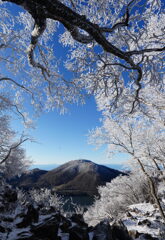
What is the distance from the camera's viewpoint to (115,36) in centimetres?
426

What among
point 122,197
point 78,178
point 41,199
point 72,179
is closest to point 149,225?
point 122,197

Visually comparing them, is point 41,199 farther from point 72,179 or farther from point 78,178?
point 72,179

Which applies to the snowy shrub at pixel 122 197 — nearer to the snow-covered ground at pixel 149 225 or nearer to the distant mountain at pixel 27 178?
the snow-covered ground at pixel 149 225

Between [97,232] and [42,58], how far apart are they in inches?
297

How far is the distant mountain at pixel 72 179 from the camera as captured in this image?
50406 millimetres

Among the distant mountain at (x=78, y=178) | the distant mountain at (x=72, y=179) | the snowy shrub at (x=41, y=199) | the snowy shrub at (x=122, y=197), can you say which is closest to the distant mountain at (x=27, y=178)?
the distant mountain at (x=72, y=179)

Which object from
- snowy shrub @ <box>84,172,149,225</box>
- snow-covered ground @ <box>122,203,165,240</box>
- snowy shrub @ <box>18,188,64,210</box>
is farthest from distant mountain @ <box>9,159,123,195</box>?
snow-covered ground @ <box>122,203,165,240</box>

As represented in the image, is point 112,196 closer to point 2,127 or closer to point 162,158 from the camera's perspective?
point 162,158

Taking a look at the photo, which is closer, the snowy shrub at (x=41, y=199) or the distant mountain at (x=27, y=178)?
the snowy shrub at (x=41, y=199)

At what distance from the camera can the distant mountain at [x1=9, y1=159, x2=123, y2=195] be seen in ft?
165

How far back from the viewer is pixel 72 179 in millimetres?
→ 60219

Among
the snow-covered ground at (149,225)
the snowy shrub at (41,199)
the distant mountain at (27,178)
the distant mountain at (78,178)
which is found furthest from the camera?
the distant mountain at (27,178)

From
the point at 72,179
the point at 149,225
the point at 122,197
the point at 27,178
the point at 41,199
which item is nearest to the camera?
the point at 149,225

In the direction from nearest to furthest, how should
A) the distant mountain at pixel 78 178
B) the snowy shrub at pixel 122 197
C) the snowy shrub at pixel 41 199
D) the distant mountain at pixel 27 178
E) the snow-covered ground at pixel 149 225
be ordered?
the snow-covered ground at pixel 149 225 < the snowy shrub at pixel 41 199 < the snowy shrub at pixel 122 197 < the distant mountain at pixel 78 178 < the distant mountain at pixel 27 178
